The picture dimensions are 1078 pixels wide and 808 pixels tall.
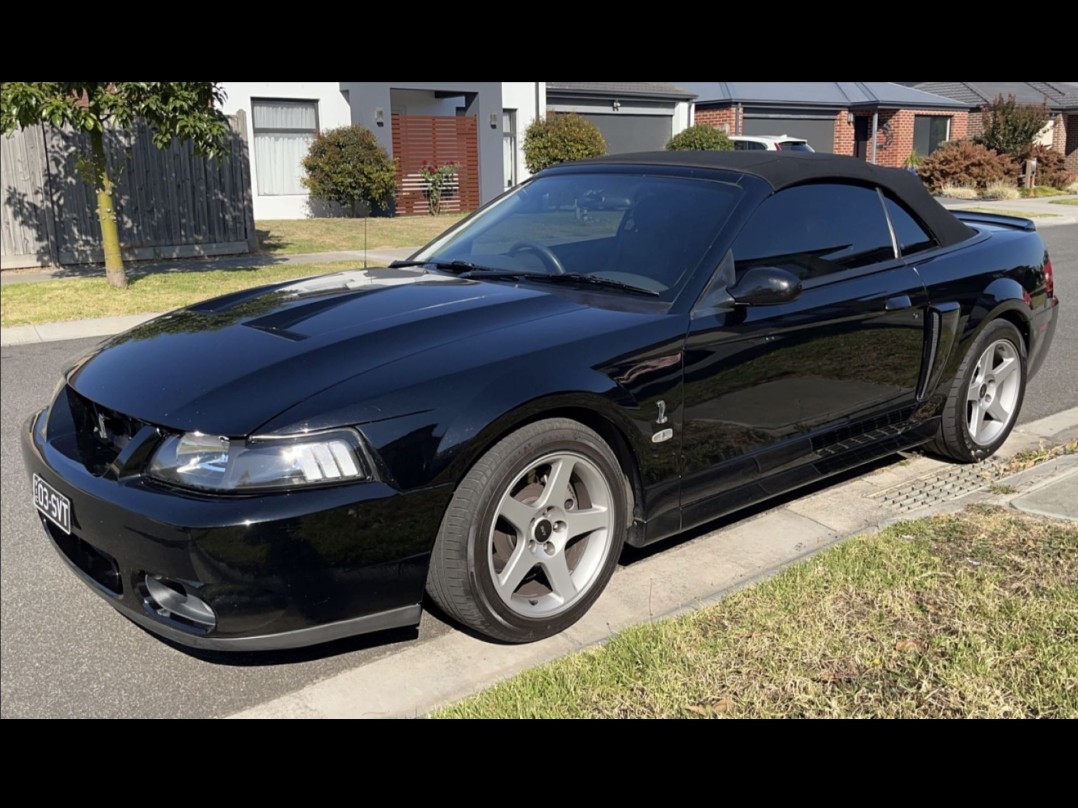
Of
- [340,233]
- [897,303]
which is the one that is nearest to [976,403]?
[897,303]

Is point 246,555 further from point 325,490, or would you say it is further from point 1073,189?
point 1073,189

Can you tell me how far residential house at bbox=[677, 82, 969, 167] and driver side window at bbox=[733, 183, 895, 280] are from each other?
28041 millimetres

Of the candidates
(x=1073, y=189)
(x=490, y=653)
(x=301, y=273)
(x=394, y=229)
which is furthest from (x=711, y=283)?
(x=1073, y=189)

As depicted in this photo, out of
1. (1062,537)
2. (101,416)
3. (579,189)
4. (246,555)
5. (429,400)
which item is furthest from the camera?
(579,189)

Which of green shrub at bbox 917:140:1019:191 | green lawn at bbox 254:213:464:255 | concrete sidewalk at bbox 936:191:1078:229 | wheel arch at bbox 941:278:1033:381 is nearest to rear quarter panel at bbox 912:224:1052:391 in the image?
wheel arch at bbox 941:278:1033:381

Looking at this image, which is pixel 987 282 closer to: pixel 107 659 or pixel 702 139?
pixel 107 659

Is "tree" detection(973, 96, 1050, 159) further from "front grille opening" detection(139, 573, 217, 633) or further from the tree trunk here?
"front grille opening" detection(139, 573, 217, 633)

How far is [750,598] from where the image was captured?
3.56m

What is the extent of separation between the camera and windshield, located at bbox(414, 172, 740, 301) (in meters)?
3.95

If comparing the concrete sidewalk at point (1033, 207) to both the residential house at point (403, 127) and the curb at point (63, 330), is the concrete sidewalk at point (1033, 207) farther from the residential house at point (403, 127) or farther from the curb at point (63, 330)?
the curb at point (63, 330)

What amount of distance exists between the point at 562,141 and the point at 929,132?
60.7 feet

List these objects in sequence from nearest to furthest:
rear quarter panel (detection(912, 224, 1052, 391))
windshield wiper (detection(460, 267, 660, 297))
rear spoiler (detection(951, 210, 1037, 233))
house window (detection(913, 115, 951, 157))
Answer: windshield wiper (detection(460, 267, 660, 297)) → rear quarter panel (detection(912, 224, 1052, 391)) → rear spoiler (detection(951, 210, 1037, 233)) → house window (detection(913, 115, 951, 157))

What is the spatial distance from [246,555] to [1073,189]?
34.7 metres

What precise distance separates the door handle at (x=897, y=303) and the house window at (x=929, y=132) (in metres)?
34.8
